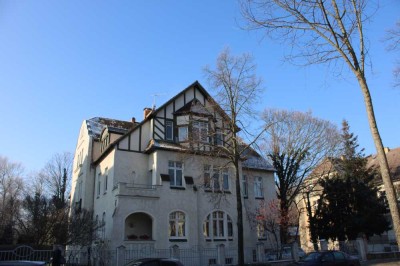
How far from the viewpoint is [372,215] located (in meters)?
29.2

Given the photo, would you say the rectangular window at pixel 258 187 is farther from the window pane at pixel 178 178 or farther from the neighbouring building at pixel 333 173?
the window pane at pixel 178 178

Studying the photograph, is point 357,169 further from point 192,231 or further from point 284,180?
point 192,231

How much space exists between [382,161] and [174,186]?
17.9 m

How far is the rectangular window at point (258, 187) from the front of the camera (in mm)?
33000

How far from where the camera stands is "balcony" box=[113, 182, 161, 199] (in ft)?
79.9

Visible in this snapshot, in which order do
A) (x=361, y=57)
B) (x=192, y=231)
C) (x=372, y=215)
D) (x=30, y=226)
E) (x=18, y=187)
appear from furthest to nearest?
1. (x=18, y=187)
2. (x=372, y=215)
3. (x=192, y=231)
4. (x=30, y=226)
5. (x=361, y=57)

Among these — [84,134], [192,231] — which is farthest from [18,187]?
[192,231]

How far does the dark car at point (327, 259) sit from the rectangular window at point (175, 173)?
1181 cm

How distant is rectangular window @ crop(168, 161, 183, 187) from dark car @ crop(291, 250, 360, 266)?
38.8ft

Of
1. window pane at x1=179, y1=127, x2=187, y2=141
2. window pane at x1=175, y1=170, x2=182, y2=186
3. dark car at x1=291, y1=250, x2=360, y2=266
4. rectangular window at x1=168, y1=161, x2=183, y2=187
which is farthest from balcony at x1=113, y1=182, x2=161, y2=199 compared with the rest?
dark car at x1=291, y1=250, x2=360, y2=266

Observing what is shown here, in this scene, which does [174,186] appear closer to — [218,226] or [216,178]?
[216,178]

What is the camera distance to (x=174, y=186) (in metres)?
26.7

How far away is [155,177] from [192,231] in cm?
483

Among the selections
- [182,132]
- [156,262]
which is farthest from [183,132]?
[156,262]
